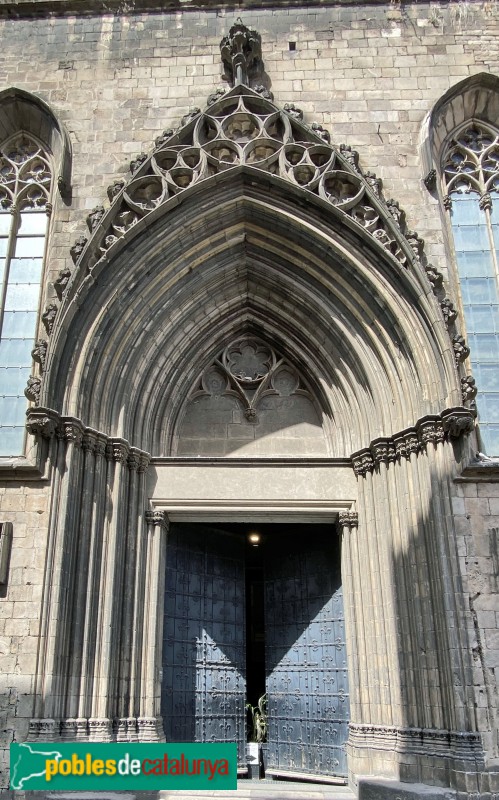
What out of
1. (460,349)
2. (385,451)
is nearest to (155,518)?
(385,451)

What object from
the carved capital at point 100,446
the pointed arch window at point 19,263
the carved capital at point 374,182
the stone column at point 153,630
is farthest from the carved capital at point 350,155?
the stone column at point 153,630

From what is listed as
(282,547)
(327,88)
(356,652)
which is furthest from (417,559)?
(327,88)

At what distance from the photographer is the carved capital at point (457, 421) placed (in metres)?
9.20

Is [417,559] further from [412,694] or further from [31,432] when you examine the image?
[31,432]

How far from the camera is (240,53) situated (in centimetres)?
1162

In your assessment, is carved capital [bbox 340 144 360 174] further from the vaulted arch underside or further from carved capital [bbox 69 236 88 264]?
carved capital [bbox 69 236 88 264]

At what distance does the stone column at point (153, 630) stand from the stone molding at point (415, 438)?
9.68ft

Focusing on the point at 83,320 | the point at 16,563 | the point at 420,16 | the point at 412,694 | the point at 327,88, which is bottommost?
the point at 412,694

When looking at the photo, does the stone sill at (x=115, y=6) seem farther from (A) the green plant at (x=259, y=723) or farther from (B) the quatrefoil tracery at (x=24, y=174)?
(A) the green plant at (x=259, y=723)

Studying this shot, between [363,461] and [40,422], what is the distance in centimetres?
442

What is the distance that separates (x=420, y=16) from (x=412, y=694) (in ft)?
35.3

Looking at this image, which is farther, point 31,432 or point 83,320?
point 83,320

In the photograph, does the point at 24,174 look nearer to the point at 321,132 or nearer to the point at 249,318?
the point at 249,318

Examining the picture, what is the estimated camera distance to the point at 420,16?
1234cm
